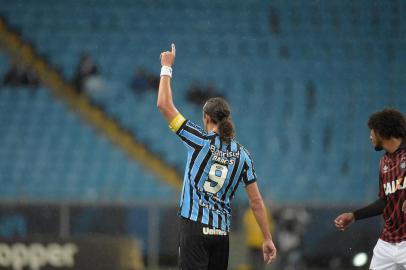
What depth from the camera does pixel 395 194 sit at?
19.5ft

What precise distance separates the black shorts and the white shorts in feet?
3.73

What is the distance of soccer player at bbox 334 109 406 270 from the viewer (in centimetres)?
590

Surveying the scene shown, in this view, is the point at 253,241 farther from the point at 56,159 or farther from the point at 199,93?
the point at 56,159

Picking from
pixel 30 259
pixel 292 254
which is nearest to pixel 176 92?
pixel 292 254

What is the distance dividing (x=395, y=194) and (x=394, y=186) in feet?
0.19

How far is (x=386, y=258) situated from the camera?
19.5 ft

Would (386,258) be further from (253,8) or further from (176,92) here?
(253,8)

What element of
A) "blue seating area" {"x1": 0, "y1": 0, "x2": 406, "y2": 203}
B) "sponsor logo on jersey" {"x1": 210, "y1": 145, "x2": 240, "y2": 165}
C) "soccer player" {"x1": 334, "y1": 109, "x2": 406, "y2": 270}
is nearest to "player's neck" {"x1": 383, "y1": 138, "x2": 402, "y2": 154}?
"soccer player" {"x1": 334, "y1": 109, "x2": 406, "y2": 270}

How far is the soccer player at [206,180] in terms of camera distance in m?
5.74

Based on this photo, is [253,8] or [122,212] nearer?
[122,212]

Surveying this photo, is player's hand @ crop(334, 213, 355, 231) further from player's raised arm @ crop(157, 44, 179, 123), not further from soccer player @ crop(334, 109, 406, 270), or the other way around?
player's raised arm @ crop(157, 44, 179, 123)

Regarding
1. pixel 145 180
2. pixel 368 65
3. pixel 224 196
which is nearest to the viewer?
pixel 224 196

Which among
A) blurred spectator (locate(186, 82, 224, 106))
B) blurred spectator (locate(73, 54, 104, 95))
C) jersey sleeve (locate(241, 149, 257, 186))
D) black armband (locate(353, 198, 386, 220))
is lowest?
black armband (locate(353, 198, 386, 220))

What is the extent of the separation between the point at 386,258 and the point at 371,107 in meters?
9.52
